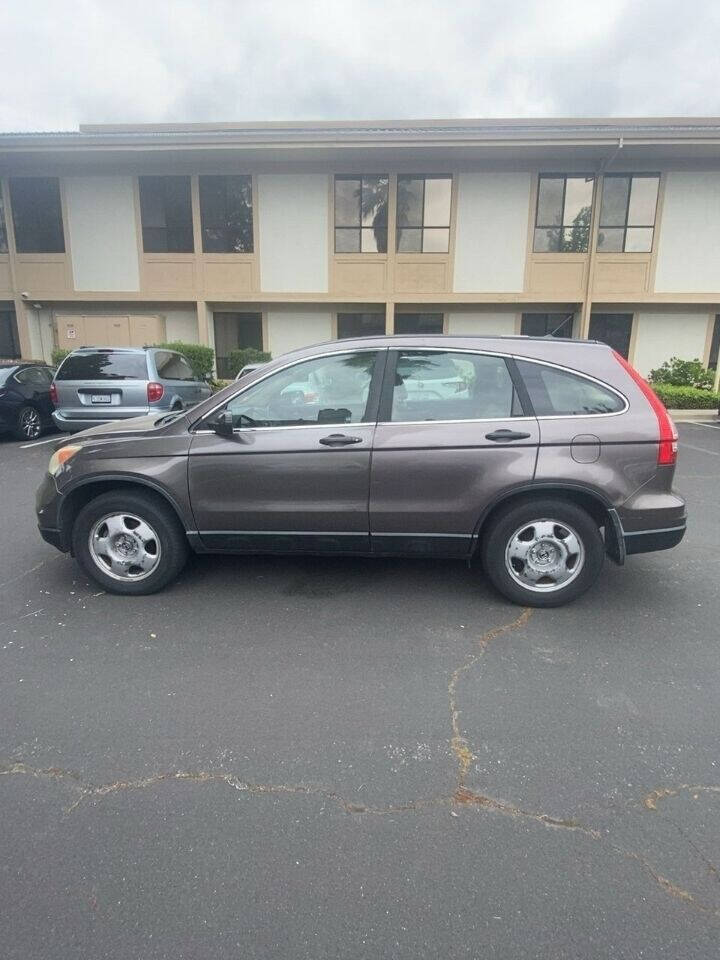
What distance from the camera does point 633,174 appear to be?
50.7 ft

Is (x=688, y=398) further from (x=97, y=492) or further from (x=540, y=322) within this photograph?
(x=97, y=492)

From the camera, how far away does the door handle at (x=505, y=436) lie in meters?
3.44

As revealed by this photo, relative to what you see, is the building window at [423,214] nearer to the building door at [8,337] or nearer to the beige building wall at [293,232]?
the beige building wall at [293,232]

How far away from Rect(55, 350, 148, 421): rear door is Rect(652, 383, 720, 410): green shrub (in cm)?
1242

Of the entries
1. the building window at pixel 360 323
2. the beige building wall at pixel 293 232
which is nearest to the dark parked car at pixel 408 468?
the beige building wall at pixel 293 232

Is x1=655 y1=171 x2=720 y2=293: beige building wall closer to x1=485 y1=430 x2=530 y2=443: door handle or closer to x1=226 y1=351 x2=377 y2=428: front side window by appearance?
x1=485 y1=430 x2=530 y2=443: door handle

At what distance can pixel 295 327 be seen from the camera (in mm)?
16781

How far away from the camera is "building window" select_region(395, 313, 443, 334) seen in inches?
664

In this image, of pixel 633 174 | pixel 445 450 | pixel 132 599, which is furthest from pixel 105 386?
pixel 633 174

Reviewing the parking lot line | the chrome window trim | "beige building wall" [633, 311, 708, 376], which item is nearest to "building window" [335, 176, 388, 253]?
"beige building wall" [633, 311, 708, 376]

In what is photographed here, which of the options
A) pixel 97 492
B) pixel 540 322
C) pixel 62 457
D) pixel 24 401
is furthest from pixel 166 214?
pixel 97 492

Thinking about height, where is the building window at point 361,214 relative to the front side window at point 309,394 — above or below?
above

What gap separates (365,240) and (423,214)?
5.96 ft

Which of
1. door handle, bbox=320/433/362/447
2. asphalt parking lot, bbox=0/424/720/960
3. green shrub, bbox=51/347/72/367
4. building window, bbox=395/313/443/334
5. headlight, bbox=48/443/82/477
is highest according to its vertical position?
building window, bbox=395/313/443/334
